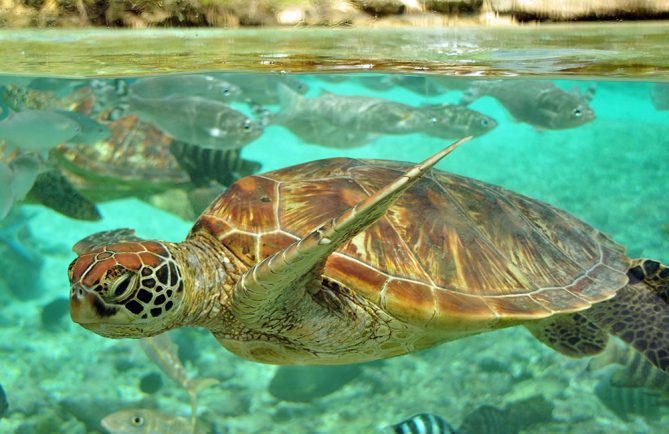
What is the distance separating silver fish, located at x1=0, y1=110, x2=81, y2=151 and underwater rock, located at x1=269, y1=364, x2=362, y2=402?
3.31m

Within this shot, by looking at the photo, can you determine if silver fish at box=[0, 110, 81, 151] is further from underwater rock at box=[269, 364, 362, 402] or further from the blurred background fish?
underwater rock at box=[269, 364, 362, 402]

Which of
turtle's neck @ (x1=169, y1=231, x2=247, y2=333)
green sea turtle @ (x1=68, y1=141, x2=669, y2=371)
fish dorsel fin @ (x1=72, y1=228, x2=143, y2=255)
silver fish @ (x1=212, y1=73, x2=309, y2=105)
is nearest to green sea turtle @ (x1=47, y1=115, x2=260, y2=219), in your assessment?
silver fish @ (x1=212, y1=73, x2=309, y2=105)

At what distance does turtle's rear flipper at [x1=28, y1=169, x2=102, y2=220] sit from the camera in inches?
242

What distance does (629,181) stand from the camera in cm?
1234

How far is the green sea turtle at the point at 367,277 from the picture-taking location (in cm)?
233

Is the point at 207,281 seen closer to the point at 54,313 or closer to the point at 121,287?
the point at 121,287

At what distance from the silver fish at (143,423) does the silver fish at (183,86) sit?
4.00m

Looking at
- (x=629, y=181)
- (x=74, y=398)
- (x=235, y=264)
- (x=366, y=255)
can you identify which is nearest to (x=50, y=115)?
(x=74, y=398)

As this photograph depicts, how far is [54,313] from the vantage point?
7.14 m

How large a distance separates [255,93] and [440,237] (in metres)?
7.71

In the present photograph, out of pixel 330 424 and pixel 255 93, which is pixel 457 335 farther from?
pixel 255 93

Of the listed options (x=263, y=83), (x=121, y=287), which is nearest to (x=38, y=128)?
(x=121, y=287)

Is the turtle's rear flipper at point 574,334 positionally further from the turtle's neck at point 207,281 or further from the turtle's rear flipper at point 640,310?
the turtle's neck at point 207,281

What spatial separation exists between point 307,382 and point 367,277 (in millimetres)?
3199
